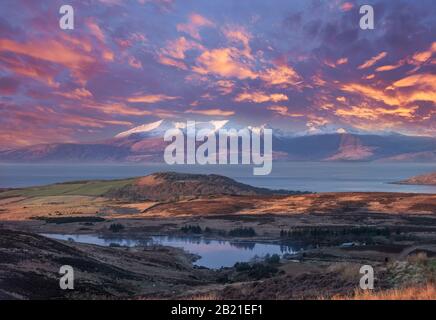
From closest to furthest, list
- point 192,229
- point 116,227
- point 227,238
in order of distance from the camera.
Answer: point 227,238 < point 192,229 < point 116,227

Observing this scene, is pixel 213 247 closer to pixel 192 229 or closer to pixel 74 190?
pixel 192 229

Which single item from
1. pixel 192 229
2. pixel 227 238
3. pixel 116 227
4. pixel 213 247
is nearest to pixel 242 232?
pixel 227 238

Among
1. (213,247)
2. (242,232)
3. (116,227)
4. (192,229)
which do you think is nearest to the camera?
(213,247)

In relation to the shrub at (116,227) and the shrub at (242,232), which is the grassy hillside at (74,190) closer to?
the shrub at (116,227)

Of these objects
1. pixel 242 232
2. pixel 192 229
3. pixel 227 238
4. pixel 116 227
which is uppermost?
pixel 116 227

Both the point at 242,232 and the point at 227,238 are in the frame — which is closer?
the point at 227,238

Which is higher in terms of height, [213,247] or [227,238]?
[227,238]
